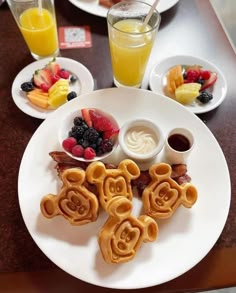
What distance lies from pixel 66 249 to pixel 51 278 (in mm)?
91

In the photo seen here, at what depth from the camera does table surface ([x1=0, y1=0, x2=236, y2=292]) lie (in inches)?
34.0

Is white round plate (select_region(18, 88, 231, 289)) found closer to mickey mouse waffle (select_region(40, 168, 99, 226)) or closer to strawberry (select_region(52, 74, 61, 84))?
mickey mouse waffle (select_region(40, 168, 99, 226))

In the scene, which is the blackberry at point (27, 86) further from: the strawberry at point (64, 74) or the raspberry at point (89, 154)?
the raspberry at point (89, 154)

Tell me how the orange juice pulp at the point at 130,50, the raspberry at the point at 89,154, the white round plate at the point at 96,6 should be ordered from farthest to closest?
the white round plate at the point at 96,6
the orange juice pulp at the point at 130,50
the raspberry at the point at 89,154

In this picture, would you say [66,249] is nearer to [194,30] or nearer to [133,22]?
[133,22]

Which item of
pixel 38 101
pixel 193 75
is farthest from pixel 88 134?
pixel 193 75

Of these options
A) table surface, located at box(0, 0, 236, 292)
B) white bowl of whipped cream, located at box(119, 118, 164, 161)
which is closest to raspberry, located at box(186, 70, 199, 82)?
table surface, located at box(0, 0, 236, 292)

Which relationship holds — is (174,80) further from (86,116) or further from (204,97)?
(86,116)

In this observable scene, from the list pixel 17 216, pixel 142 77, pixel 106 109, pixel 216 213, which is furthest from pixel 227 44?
pixel 17 216

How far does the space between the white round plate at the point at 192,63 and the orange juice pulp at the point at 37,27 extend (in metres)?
0.39

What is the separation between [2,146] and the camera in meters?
1.08

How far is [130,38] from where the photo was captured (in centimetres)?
→ 108

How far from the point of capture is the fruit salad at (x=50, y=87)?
3.70 feet

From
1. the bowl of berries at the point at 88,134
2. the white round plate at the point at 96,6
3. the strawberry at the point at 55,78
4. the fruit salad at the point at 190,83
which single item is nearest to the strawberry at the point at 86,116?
the bowl of berries at the point at 88,134
